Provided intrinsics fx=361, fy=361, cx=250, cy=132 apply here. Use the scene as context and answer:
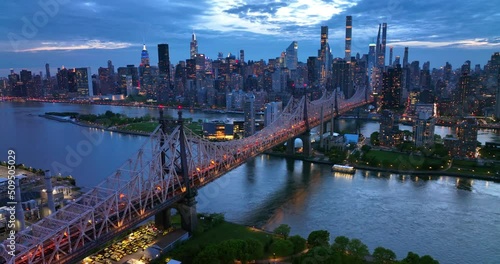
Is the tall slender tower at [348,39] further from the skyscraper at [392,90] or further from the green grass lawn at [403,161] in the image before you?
the green grass lawn at [403,161]

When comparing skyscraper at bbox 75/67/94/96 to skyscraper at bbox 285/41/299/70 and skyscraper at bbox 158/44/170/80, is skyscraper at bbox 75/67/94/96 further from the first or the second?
skyscraper at bbox 285/41/299/70

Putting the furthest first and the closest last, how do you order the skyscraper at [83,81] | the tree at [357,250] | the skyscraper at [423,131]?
the skyscraper at [83,81]
the skyscraper at [423,131]
the tree at [357,250]

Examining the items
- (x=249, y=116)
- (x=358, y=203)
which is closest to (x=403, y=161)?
(x=358, y=203)

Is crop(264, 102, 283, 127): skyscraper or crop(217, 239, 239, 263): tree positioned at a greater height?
crop(264, 102, 283, 127): skyscraper

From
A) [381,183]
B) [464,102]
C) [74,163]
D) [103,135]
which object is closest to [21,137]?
[103,135]

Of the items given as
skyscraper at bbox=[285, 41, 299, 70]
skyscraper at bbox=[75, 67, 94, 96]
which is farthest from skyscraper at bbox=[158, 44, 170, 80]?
skyscraper at bbox=[285, 41, 299, 70]

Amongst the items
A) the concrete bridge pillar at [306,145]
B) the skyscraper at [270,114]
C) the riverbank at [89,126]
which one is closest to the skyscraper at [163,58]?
the riverbank at [89,126]
